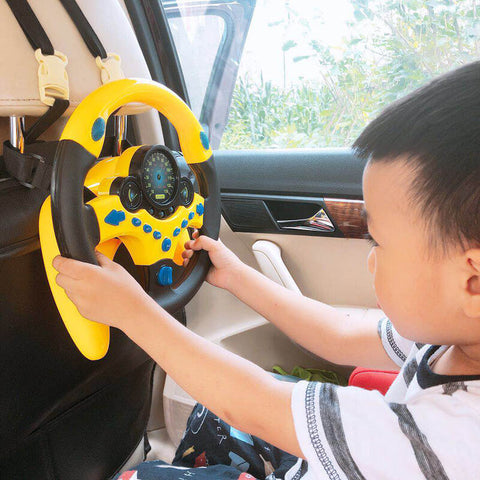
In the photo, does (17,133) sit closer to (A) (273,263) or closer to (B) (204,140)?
(B) (204,140)

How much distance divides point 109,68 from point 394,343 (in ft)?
2.02

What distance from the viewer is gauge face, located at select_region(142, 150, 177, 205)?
78cm

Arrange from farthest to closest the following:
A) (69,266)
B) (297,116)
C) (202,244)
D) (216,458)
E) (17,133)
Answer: (297,116)
(216,458)
(202,244)
(17,133)
(69,266)

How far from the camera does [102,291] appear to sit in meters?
0.69

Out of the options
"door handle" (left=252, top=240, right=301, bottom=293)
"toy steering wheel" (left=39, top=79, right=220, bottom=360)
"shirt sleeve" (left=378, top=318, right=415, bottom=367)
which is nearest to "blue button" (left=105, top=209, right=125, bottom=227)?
"toy steering wheel" (left=39, top=79, right=220, bottom=360)

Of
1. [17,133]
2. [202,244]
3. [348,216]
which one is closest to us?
[17,133]

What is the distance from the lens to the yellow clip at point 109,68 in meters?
0.84

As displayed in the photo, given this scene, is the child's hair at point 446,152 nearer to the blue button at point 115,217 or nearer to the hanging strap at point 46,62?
the blue button at point 115,217

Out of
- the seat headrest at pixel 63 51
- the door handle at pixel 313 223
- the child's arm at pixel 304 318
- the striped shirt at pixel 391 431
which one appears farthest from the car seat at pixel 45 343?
the door handle at pixel 313 223

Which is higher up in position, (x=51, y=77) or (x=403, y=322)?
(x=51, y=77)

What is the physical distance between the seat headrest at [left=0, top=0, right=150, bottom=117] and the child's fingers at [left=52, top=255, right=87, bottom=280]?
227 millimetres

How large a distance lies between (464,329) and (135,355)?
595 mm

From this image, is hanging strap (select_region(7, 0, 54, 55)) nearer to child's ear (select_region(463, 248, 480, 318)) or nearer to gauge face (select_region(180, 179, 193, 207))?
gauge face (select_region(180, 179, 193, 207))

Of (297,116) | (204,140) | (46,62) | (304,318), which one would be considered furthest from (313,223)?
(46,62)
